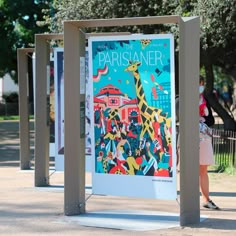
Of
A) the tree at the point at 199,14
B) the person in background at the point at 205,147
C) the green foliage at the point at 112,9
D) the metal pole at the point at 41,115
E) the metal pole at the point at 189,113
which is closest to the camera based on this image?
the metal pole at the point at 189,113

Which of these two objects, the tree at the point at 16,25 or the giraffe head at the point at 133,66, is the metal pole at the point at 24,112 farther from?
the tree at the point at 16,25

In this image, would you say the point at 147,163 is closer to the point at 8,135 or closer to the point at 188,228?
the point at 188,228

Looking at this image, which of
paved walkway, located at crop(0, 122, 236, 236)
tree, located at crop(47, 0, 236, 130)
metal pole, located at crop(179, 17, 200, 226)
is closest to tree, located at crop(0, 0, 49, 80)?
tree, located at crop(47, 0, 236, 130)

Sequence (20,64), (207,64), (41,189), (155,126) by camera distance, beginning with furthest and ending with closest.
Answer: (207,64), (20,64), (41,189), (155,126)

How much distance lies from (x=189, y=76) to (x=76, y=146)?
1.77 meters

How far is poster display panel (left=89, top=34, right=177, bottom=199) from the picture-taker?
274 inches

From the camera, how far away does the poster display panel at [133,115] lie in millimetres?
6965

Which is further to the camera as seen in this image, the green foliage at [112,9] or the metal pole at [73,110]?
the green foliage at [112,9]

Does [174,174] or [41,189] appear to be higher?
[174,174]

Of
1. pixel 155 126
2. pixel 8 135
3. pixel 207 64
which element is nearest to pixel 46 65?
pixel 155 126

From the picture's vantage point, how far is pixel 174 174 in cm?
697

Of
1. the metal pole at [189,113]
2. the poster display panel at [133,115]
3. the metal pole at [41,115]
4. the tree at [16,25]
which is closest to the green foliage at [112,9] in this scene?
the metal pole at [41,115]

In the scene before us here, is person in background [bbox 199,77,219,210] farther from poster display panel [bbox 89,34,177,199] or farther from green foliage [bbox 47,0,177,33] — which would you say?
green foliage [bbox 47,0,177,33]

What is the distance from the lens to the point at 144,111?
7121mm
